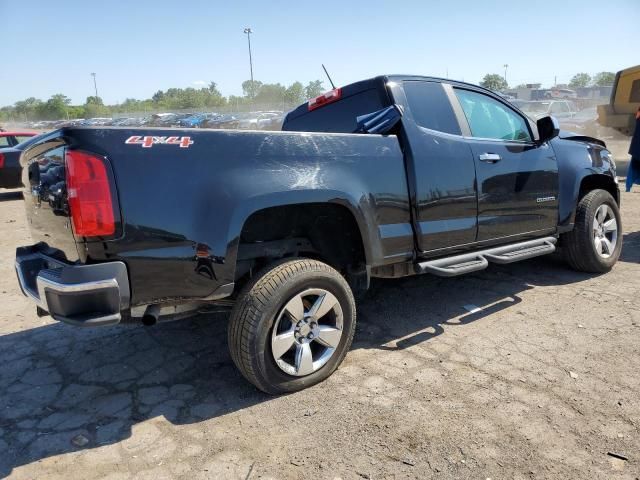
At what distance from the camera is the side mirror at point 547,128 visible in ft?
14.2

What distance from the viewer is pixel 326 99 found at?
4.29 m

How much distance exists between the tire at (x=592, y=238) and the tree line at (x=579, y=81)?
154ft

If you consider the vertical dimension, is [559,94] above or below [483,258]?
above

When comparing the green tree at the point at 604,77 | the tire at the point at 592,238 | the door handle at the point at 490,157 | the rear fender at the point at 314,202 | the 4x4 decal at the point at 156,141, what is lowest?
the tire at the point at 592,238

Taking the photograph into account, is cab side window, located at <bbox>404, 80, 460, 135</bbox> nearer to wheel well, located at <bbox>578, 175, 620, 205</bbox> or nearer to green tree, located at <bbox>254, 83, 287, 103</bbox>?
wheel well, located at <bbox>578, 175, 620, 205</bbox>

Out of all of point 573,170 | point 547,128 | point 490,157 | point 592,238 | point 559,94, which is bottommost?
point 592,238

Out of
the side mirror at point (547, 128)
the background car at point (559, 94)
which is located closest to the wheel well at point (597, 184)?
the side mirror at point (547, 128)

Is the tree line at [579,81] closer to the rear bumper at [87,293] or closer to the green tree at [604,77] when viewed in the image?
the green tree at [604,77]

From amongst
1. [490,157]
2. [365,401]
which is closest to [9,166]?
[490,157]

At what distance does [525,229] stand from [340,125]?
1851mm

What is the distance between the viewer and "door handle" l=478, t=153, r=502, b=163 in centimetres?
387

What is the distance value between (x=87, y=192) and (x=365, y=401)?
1.88 m

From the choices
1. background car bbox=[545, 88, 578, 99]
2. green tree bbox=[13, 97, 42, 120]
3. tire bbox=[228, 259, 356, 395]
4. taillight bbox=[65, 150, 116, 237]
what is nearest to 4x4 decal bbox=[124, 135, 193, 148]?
taillight bbox=[65, 150, 116, 237]

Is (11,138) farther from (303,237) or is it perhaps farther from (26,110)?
(26,110)
